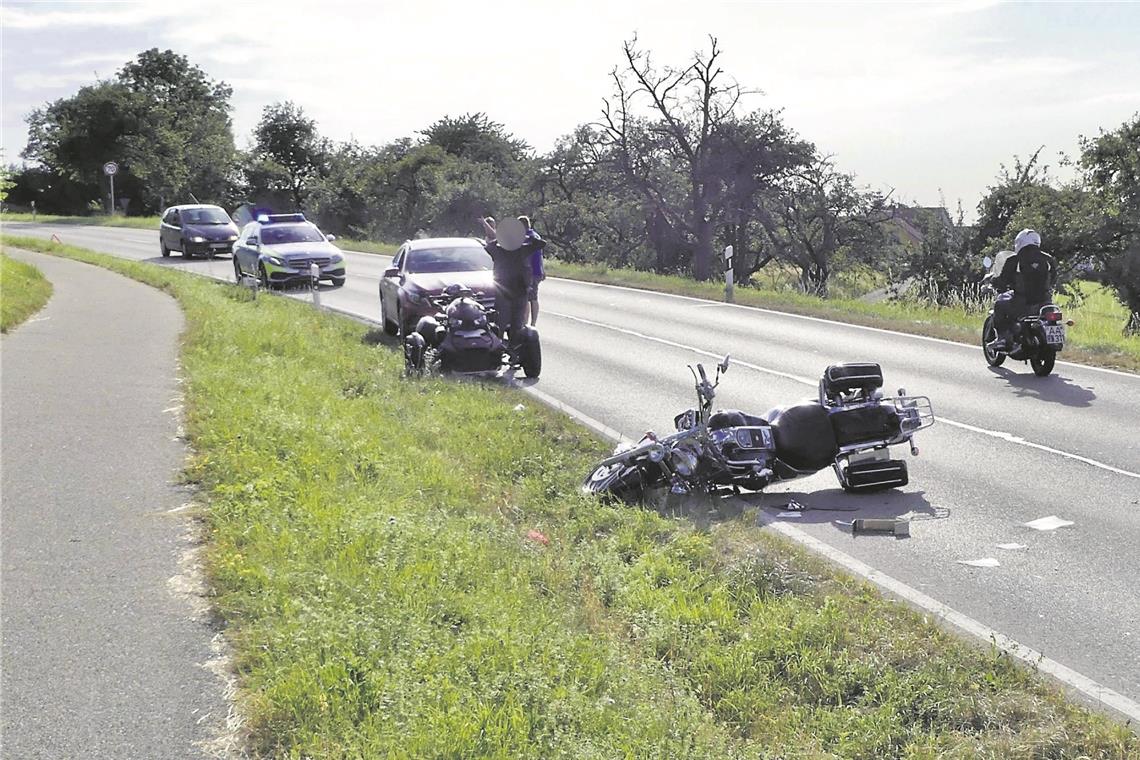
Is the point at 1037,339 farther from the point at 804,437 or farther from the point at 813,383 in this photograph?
the point at 804,437

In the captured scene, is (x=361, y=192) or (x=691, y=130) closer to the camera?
(x=691, y=130)

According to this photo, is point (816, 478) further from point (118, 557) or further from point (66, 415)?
point (66, 415)

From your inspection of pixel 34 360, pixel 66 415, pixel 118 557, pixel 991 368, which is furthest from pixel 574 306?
pixel 118 557

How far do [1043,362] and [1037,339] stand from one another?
0.31 meters

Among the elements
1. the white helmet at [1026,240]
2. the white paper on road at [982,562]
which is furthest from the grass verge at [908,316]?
the white paper on road at [982,562]

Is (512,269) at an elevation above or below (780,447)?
above

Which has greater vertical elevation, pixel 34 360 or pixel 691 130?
pixel 691 130

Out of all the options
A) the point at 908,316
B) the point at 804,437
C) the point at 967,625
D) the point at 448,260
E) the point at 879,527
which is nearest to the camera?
the point at 967,625

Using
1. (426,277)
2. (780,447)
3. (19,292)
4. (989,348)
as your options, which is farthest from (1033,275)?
(19,292)

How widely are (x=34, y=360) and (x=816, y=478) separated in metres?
9.10

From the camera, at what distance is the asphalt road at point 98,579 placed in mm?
4352

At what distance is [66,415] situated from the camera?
32.2 feet

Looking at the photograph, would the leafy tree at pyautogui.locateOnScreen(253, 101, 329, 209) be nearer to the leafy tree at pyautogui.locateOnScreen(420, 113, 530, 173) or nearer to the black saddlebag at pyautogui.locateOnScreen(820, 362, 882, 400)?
the leafy tree at pyautogui.locateOnScreen(420, 113, 530, 173)

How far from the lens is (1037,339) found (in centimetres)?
1329
